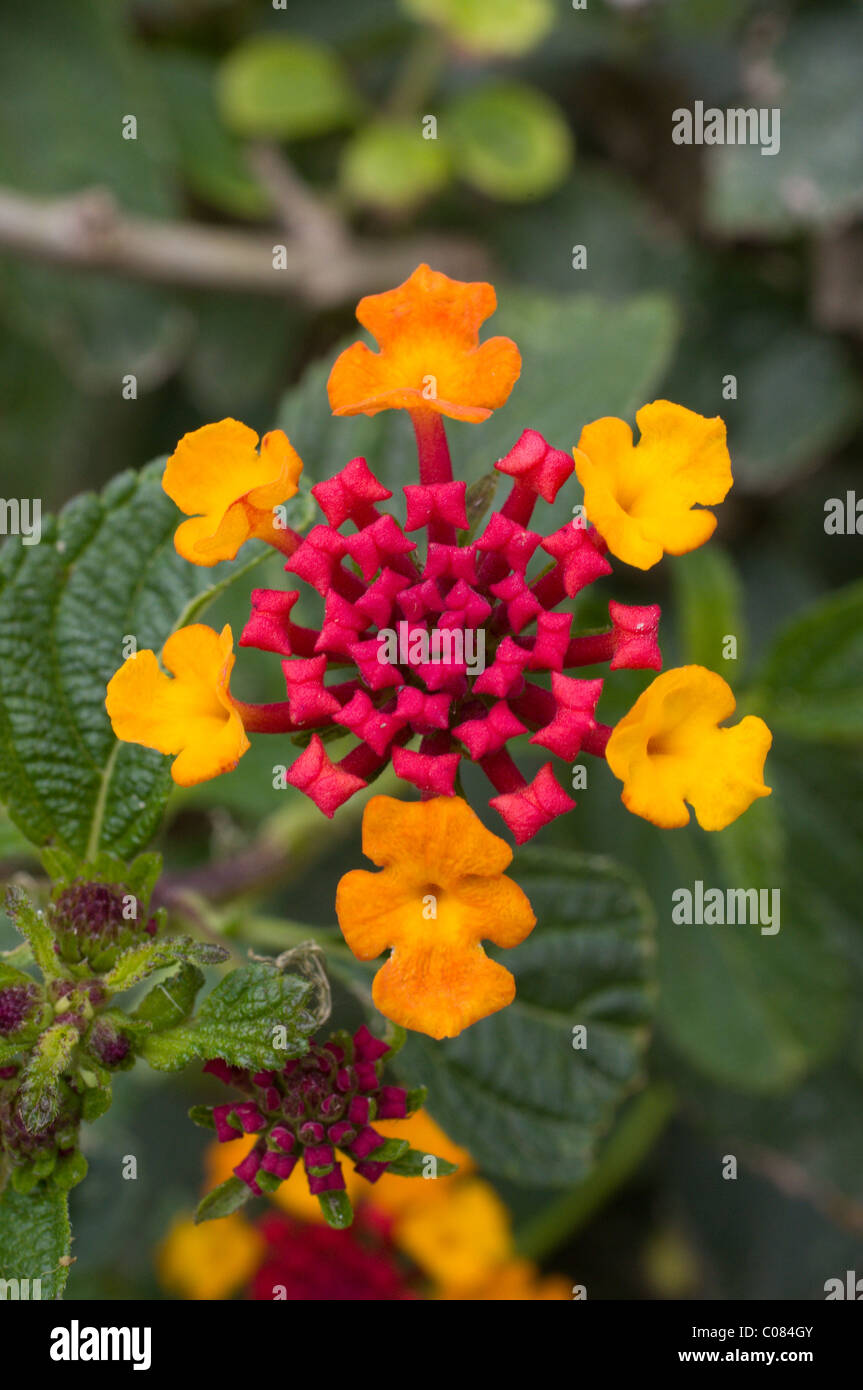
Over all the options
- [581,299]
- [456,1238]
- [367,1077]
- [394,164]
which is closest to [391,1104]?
[367,1077]

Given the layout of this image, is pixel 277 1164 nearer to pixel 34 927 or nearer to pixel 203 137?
pixel 34 927

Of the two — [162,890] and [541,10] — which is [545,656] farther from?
[541,10]

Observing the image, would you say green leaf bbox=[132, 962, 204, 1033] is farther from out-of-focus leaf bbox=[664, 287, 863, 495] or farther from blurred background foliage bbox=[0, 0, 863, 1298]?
out-of-focus leaf bbox=[664, 287, 863, 495]

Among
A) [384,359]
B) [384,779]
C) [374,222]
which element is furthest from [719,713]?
[374,222]

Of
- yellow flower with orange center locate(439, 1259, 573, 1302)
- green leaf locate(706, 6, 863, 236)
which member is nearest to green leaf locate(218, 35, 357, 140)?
green leaf locate(706, 6, 863, 236)
